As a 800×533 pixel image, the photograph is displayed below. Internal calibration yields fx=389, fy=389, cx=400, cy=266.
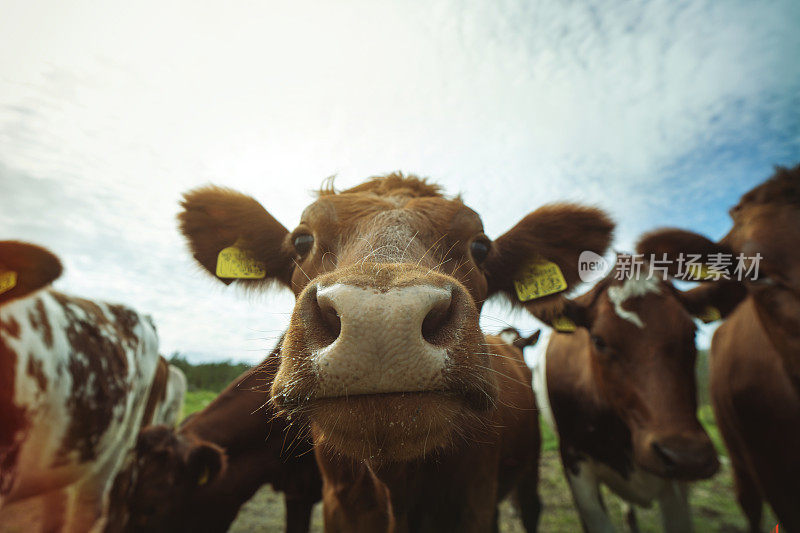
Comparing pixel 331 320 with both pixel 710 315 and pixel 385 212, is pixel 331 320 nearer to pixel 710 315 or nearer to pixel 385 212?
pixel 385 212

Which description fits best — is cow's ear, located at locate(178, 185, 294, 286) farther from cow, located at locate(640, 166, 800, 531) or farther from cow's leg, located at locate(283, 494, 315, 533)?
cow, located at locate(640, 166, 800, 531)

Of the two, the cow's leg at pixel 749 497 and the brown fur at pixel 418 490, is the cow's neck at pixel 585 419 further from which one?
the cow's leg at pixel 749 497

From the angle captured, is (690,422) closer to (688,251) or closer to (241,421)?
(688,251)

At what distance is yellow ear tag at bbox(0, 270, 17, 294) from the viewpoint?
277 cm

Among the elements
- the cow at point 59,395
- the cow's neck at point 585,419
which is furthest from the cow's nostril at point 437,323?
the cow's neck at point 585,419

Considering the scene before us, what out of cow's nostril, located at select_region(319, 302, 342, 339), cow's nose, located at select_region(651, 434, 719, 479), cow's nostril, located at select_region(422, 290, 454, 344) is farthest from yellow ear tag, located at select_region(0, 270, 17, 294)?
cow's nose, located at select_region(651, 434, 719, 479)

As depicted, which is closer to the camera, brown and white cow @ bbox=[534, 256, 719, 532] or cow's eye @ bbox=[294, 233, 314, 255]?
cow's eye @ bbox=[294, 233, 314, 255]

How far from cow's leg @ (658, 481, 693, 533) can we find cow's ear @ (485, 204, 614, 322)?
270 centimetres

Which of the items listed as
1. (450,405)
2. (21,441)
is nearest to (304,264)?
(450,405)

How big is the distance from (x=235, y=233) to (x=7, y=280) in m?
1.57

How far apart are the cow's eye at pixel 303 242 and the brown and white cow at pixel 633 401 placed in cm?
262

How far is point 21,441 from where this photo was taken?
3.58 metres

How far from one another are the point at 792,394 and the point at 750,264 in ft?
4.44

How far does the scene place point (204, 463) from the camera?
Result: 12.0 ft
